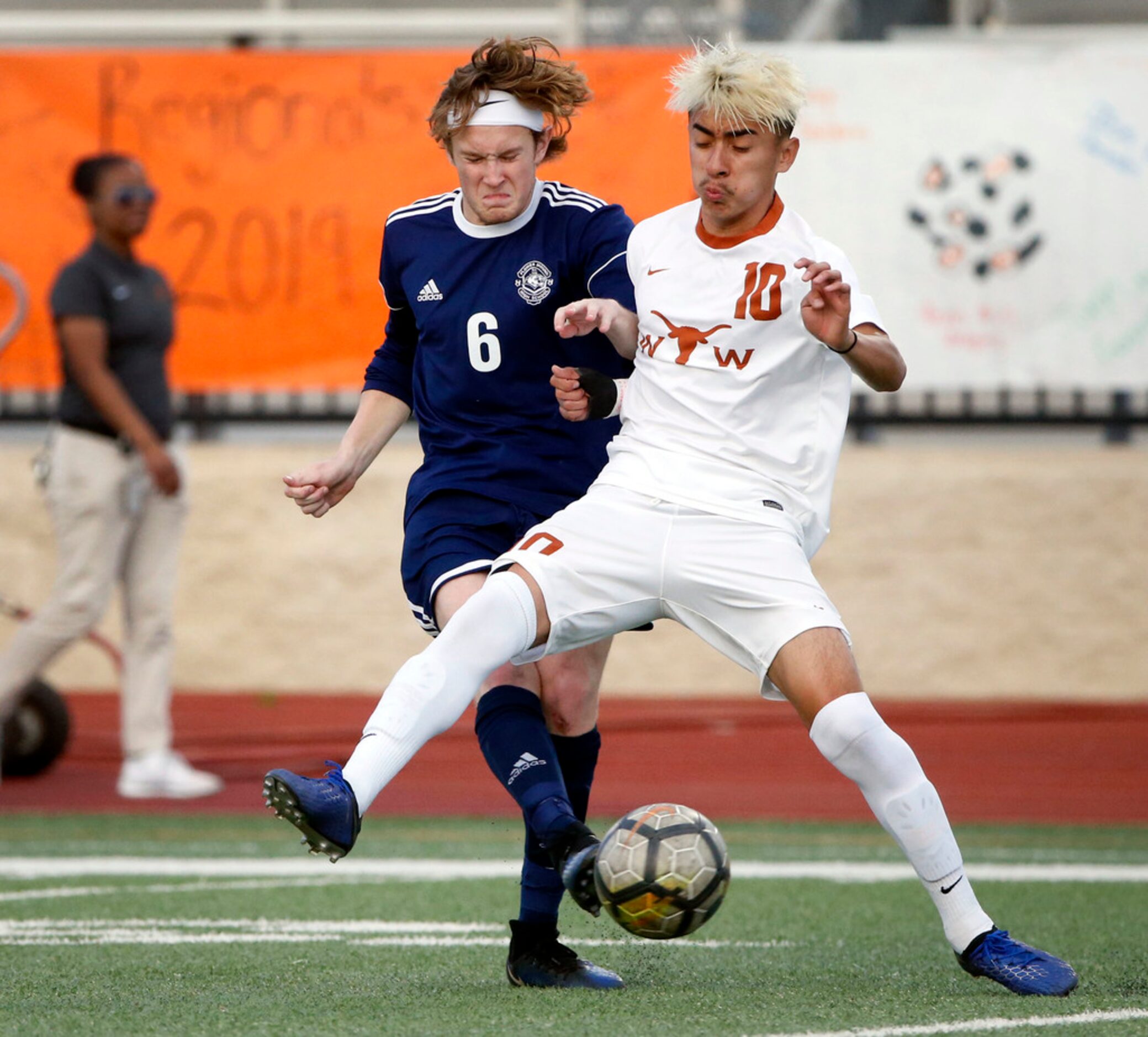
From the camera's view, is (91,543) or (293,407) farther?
(293,407)

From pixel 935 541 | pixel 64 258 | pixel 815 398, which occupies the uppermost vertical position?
pixel 815 398

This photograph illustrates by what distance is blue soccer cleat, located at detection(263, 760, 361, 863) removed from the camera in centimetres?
387

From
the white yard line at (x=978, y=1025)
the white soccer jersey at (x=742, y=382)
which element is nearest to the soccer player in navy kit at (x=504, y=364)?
the white soccer jersey at (x=742, y=382)

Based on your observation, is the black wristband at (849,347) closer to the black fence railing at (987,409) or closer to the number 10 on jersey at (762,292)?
the number 10 on jersey at (762,292)

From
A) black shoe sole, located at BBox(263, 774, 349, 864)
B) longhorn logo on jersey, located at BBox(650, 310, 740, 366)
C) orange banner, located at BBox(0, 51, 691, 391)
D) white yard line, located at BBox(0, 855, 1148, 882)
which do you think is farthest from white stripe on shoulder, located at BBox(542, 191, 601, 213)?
orange banner, located at BBox(0, 51, 691, 391)

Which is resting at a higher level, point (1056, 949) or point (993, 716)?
point (1056, 949)

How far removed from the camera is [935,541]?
11.9 m

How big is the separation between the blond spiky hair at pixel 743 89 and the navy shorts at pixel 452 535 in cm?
101

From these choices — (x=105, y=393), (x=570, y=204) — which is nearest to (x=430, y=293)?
(x=570, y=204)

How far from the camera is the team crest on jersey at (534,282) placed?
463 cm

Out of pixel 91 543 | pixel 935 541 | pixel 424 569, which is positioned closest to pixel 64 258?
pixel 91 543

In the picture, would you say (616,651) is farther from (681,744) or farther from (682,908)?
(682,908)

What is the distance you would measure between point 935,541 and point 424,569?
770 centimetres

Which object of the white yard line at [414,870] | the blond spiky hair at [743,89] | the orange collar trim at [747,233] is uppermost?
the blond spiky hair at [743,89]
